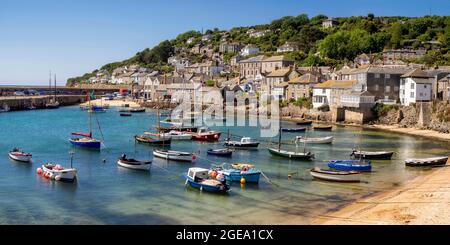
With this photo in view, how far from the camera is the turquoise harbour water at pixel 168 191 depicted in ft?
67.5

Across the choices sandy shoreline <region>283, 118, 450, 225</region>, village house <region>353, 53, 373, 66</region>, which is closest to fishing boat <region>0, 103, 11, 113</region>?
village house <region>353, 53, 373, 66</region>

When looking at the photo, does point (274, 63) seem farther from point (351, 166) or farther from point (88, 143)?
point (351, 166)

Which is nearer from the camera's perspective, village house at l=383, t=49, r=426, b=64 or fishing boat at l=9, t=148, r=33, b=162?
fishing boat at l=9, t=148, r=33, b=162

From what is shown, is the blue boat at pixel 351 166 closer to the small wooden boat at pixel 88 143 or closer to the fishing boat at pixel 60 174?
the fishing boat at pixel 60 174

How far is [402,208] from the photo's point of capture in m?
20.9

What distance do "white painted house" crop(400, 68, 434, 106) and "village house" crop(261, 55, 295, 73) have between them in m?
39.1

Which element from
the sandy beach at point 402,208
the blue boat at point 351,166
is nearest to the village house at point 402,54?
the blue boat at point 351,166

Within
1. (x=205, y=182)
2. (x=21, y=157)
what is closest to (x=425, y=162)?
(x=205, y=182)

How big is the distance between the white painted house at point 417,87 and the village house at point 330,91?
6805 millimetres

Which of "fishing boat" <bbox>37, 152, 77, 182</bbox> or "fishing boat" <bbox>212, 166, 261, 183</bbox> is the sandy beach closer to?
"fishing boat" <bbox>212, 166, 261, 183</bbox>

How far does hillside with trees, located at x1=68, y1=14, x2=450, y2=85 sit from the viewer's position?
101750mm

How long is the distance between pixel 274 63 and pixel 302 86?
88.5 ft
